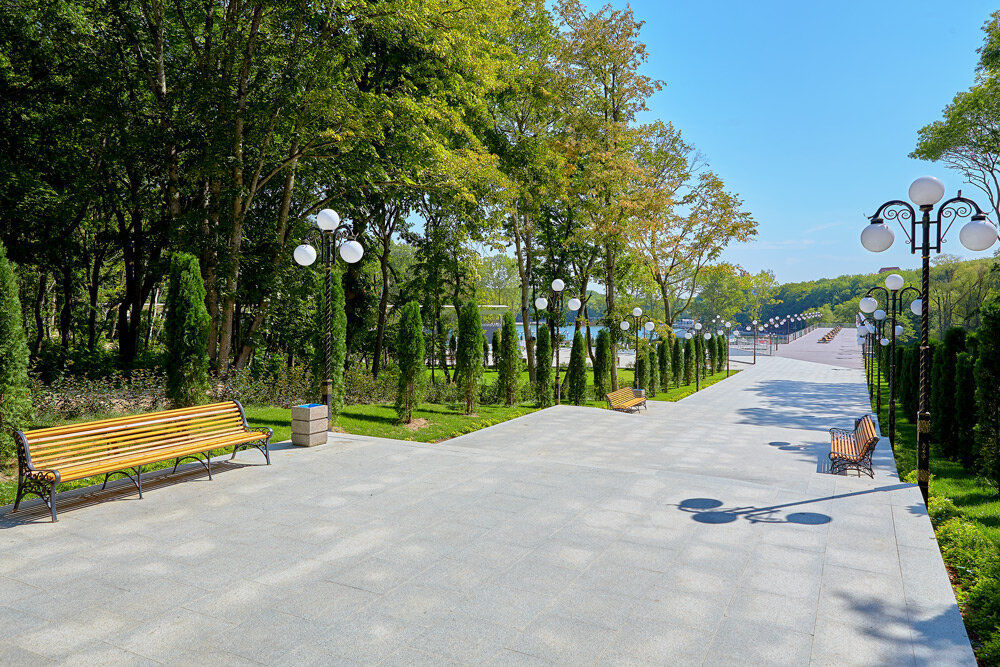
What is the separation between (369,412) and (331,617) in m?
10.4

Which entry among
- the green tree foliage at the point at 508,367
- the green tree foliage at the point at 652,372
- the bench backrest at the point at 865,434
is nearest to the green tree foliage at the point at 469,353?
the green tree foliage at the point at 508,367

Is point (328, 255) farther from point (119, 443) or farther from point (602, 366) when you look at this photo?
point (602, 366)

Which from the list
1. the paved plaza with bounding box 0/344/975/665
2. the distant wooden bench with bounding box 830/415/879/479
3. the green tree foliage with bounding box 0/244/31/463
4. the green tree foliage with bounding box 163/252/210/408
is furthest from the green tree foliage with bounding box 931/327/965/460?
the green tree foliage with bounding box 0/244/31/463

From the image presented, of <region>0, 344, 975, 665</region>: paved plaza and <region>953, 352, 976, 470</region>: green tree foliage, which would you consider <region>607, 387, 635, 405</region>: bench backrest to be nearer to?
<region>953, 352, 976, 470</region>: green tree foliage

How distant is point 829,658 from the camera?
3602mm

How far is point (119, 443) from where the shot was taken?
22.3 ft

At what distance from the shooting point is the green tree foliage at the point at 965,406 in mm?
10289

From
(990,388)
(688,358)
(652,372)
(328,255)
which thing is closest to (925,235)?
(990,388)

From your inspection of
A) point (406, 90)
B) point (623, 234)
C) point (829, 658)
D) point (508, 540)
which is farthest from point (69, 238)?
point (829, 658)

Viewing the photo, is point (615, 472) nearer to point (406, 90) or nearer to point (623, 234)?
point (406, 90)

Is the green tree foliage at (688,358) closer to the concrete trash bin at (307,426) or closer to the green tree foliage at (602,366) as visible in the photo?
the green tree foliage at (602,366)

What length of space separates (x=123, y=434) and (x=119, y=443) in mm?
111

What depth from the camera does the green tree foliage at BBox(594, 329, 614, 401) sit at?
74.2 ft

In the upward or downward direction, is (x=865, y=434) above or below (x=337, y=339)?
below
